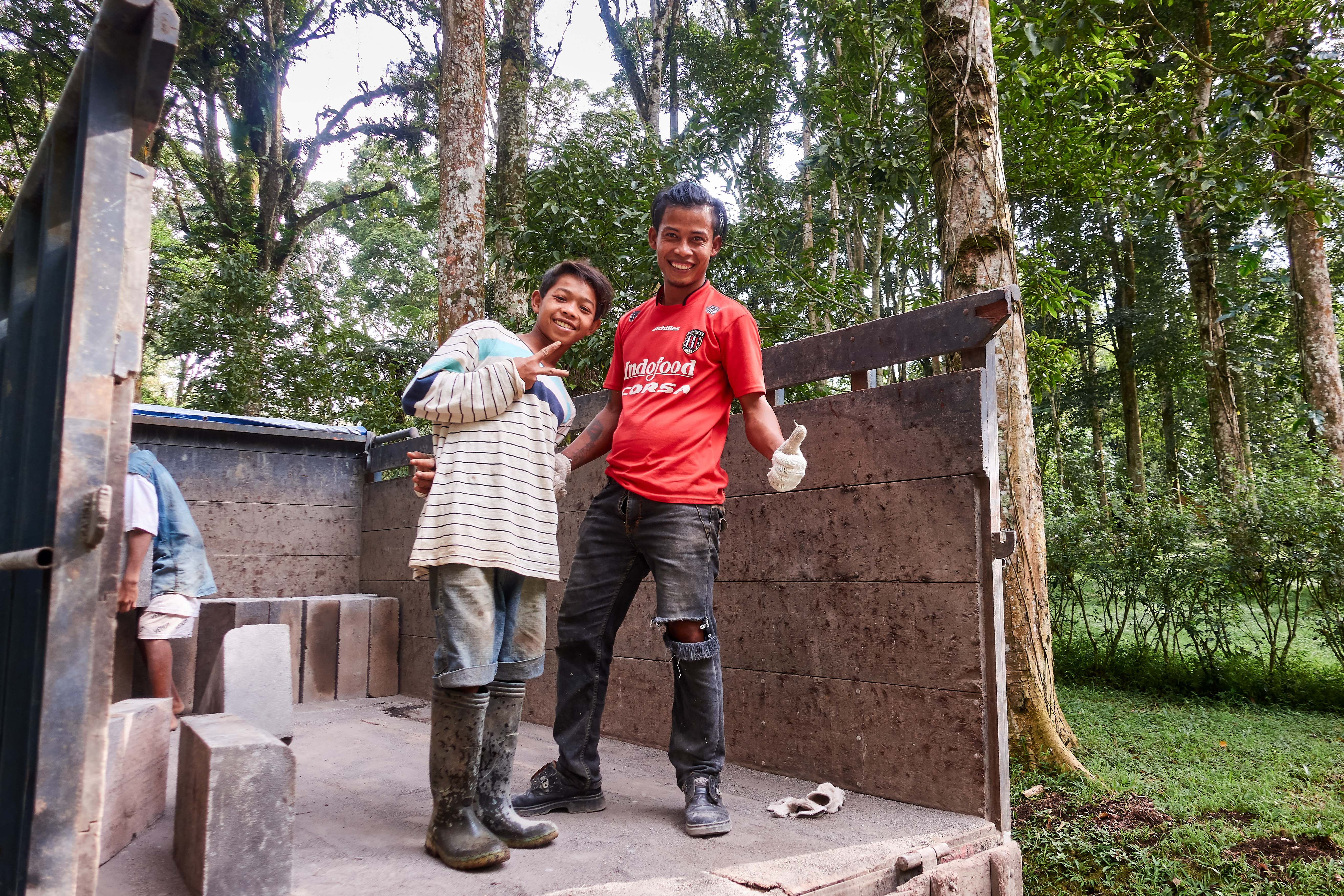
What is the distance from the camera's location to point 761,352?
3.07 metres

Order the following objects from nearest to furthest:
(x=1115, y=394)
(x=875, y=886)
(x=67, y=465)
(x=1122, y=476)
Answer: (x=67, y=465), (x=875, y=886), (x=1122, y=476), (x=1115, y=394)

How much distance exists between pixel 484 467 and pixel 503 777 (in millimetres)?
878

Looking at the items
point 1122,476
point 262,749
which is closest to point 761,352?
point 262,749

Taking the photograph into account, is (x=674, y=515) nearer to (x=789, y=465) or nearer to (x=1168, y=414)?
(x=789, y=465)

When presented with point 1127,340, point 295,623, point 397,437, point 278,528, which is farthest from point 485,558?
point 1127,340

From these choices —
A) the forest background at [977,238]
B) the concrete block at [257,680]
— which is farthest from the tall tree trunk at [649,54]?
the concrete block at [257,680]

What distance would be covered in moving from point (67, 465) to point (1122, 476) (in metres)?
14.8

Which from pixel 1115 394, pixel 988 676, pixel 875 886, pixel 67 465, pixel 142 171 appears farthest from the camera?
pixel 1115 394

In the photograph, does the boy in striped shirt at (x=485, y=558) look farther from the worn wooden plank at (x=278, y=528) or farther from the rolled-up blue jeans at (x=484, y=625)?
the worn wooden plank at (x=278, y=528)

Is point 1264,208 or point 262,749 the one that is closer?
point 262,749

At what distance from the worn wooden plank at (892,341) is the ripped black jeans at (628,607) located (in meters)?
0.68

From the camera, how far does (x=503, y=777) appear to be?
2.23 m

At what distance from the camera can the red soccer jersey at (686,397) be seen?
8.18 feet

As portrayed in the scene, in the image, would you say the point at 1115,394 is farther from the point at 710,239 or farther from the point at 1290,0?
the point at 710,239
